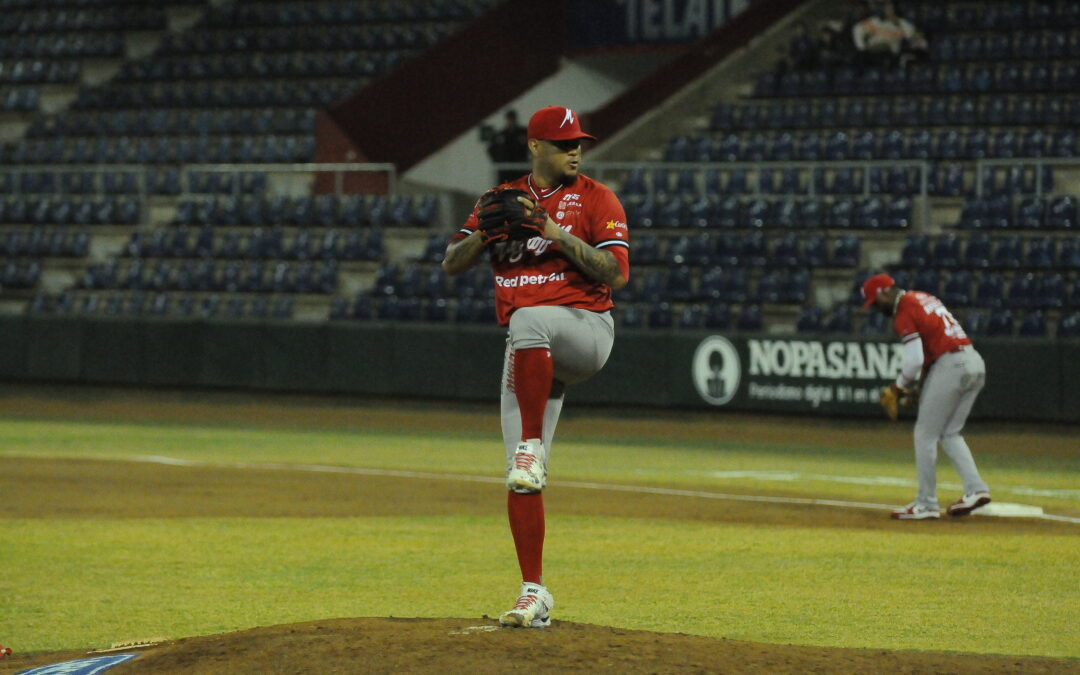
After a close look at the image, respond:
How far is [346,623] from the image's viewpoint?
5.90 m

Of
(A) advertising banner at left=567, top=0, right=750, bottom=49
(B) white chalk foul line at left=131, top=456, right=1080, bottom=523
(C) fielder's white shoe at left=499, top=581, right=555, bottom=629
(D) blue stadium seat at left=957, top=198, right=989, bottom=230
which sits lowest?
(B) white chalk foul line at left=131, top=456, right=1080, bottom=523

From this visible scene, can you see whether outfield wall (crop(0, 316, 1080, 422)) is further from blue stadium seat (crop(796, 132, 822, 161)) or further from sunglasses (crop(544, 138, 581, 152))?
sunglasses (crop(544, 138, 581, 152))

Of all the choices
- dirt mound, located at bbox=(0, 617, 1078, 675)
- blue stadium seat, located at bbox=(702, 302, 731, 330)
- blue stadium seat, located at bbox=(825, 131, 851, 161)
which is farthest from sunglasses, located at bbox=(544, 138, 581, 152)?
blue stadium seat, located at bbox=(825, 131, 851, 161)

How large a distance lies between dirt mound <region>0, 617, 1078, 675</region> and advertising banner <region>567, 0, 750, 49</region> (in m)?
24.7

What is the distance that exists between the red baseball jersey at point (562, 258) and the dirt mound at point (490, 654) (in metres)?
1.34

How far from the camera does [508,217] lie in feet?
18.9

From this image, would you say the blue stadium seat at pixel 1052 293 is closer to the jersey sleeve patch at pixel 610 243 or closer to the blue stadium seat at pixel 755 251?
the blue stadium seat at pixel 755 251

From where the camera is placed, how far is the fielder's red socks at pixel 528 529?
5.97 meters

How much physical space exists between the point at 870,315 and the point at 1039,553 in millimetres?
11372

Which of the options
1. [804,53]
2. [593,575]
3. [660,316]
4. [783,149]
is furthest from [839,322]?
[593,575]

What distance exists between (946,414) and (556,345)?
6.72 metres

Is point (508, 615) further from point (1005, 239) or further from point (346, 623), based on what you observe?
point (1005, 239)

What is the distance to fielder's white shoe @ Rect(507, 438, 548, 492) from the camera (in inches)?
228

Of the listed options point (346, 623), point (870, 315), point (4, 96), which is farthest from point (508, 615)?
point (4, 96)
